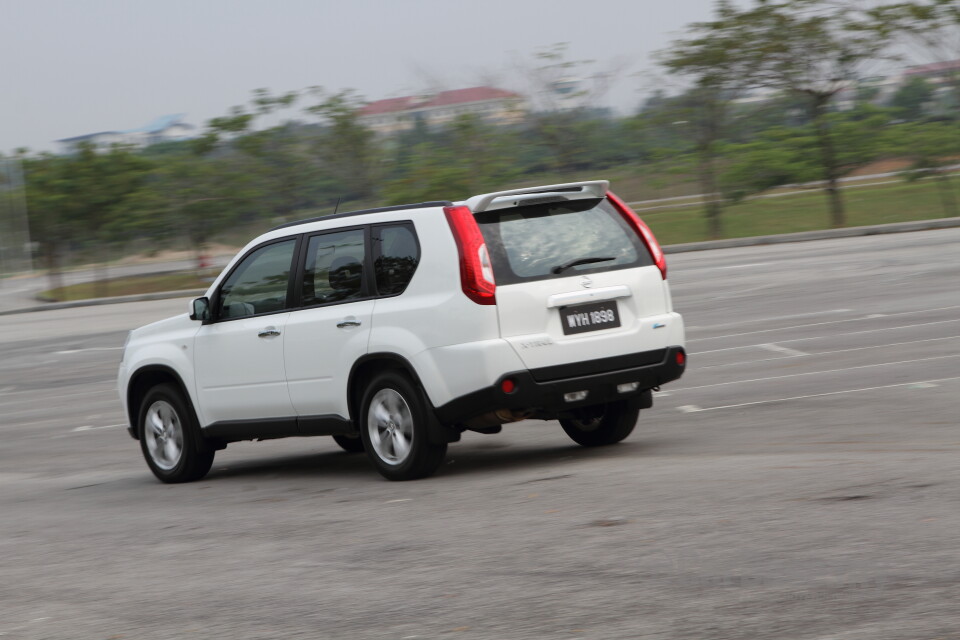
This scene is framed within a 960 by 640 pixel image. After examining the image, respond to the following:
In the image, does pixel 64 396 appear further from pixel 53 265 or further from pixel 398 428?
pixel 53 265

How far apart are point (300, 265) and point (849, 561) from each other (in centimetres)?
497

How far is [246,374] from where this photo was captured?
9625 mm

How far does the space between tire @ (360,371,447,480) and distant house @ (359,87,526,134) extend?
1511 inches

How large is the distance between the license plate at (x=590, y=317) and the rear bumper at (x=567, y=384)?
0.22 m

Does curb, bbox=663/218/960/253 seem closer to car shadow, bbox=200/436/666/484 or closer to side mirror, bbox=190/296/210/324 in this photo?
car shadow, bbox=200/436/666/484

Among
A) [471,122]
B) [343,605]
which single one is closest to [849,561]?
[343,605]

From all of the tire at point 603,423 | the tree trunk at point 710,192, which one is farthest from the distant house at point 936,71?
the tire at point 603,423

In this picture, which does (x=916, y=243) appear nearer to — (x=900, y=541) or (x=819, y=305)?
(x=819, y=305)

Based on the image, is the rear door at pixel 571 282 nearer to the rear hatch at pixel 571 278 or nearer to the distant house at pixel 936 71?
the rear hatch at pixel 571 278

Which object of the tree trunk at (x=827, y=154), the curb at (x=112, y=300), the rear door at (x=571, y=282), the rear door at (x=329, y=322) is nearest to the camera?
the rear door at (x=571, y=282)

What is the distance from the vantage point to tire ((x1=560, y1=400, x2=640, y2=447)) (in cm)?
968

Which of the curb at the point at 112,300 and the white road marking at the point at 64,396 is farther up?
the curb at the point at 112,300

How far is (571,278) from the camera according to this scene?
8562 millimetres

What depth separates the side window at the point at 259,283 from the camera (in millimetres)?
9469
